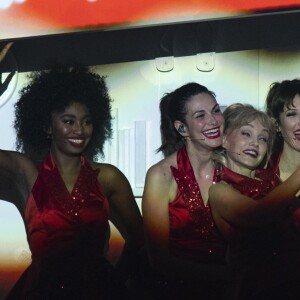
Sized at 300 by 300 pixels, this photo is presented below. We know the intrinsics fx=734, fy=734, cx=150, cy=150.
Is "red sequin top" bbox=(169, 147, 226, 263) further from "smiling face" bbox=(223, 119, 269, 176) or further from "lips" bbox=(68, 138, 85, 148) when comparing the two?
"lips" bbox=(68, 138, 85, 148)

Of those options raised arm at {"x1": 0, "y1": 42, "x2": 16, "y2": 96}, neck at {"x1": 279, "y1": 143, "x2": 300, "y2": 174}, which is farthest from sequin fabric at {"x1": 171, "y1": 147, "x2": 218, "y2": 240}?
raised arm at {"x1": 0, "y1": 42, "x2": 16, "y2": 96}

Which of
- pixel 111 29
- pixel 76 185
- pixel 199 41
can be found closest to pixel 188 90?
pixel 199 41

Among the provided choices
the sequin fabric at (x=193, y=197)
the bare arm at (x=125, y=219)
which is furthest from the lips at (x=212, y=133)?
the bare arm at (x=125, y=219)

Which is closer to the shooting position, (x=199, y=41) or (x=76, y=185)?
(x=199, y=41)

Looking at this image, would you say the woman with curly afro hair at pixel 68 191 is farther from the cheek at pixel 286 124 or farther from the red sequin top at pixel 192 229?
the cheek at pixel 286 124

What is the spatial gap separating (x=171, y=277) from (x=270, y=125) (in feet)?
2.02

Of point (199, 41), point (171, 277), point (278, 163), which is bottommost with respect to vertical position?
point (171, 277)

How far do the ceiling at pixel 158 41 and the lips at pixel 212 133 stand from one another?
0.27 m

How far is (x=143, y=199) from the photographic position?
2.54m

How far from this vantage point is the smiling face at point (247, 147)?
2.49 m

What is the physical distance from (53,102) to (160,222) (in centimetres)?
63

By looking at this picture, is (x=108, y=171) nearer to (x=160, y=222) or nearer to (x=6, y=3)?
(x=160, y=222)

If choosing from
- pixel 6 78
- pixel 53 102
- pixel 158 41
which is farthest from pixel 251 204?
pixel 6 78

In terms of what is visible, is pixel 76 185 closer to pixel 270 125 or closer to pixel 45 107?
pixel 45 107
